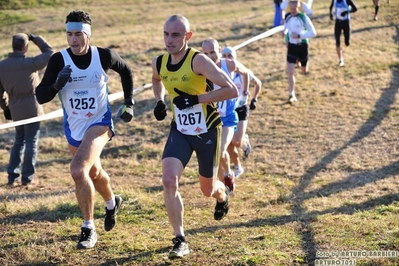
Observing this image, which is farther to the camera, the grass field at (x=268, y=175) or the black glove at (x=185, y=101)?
the grass field at (x=268, y=175)

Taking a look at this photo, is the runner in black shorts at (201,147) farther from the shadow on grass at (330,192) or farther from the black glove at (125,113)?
the shadow on grass at (330,192)

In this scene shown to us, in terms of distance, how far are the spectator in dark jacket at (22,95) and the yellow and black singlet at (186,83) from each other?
3190 millimetres

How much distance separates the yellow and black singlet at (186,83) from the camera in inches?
217

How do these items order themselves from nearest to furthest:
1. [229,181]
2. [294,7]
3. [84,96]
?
[84,96]
[229,181]
[294,7]

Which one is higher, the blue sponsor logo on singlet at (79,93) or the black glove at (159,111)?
the blue sponsor logo on singlet at (79,93)

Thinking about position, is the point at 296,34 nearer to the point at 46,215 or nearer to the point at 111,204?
the point at 46,215

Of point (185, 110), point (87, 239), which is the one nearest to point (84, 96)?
point (185, 110)

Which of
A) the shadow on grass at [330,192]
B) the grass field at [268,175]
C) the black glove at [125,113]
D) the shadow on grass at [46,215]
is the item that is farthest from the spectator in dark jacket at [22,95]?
the shadow on grass at [330,192]

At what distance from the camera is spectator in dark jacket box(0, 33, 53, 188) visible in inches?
337

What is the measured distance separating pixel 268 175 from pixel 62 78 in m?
4.86

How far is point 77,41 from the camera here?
18.8 feet

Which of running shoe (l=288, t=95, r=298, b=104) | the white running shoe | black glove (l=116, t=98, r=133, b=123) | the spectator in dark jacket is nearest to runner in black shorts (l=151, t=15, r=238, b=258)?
black glove (l=116, t=98, r=133, b=123)

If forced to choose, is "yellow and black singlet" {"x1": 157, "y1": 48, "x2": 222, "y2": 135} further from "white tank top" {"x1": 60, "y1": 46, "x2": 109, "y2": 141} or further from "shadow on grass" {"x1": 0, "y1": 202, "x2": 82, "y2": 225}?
"shadow on grass" {"x1": 0, "y1": 202, "x2": 82, "y2": 225}

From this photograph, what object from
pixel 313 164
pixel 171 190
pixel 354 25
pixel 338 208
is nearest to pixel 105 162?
pixel 313 164
